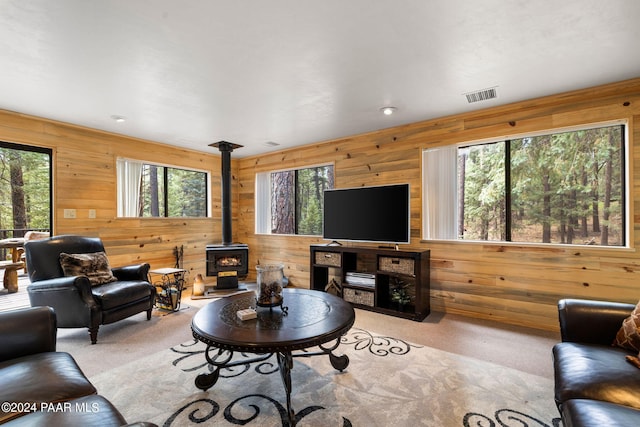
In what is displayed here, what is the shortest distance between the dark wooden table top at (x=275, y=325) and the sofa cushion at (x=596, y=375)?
1.08 metres

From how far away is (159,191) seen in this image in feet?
16.4

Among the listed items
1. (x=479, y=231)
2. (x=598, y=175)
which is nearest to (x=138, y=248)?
(x=479, y=231)

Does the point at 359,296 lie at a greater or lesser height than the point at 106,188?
lesser

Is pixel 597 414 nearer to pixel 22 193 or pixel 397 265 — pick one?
pixel 397 265

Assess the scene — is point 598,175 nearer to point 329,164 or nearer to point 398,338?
point 398,338

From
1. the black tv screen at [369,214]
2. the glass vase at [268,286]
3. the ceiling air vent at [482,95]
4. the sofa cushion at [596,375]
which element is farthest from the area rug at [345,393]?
the ceiling air vent at [482,95]

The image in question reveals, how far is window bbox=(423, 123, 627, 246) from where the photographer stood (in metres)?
3.06

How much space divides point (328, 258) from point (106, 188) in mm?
3272

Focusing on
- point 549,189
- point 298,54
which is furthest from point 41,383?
point 549,189

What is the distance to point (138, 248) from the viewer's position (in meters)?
4.54

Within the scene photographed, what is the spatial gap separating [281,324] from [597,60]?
312 centimetres

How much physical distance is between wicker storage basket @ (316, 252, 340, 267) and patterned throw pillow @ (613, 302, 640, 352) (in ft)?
9.24

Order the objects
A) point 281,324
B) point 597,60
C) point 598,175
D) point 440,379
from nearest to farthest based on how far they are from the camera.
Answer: point 281,324, point 440,379, point 597,60, point 598,175

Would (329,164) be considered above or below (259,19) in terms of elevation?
below
